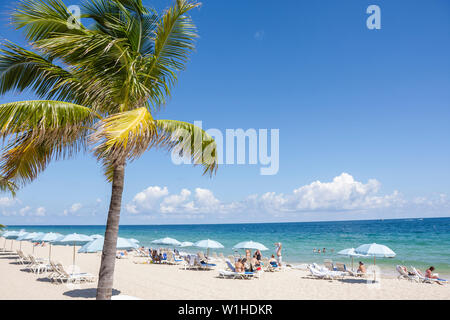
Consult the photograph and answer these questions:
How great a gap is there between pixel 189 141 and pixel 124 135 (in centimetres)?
210

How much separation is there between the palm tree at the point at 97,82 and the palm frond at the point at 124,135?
2cm

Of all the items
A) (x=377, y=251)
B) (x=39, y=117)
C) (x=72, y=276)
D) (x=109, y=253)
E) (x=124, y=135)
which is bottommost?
(x=72, y=276)

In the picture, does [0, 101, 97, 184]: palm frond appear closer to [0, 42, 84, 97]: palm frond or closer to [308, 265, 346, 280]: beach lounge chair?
[0, 42, 84, 97]: palm frond

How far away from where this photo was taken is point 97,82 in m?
5.35

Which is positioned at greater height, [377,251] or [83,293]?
[377,251]

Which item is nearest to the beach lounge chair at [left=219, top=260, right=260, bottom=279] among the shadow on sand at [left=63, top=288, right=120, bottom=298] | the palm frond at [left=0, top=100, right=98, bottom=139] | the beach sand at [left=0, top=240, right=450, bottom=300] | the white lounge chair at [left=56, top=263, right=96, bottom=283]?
the beach sand at [left=0, top=240, right=450, bottom=300]

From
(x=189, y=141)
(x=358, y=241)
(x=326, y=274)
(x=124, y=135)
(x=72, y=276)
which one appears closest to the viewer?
(x=124, y=135)

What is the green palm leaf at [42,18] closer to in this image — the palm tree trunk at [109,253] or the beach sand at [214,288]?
the palm tree trunk at [109,253]

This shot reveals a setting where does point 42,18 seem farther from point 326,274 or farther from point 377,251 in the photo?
point 377,251

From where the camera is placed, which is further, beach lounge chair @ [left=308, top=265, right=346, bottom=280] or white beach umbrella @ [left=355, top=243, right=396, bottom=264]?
beach lounge chair @ [left=308, top=265, right=346, bottom=280]

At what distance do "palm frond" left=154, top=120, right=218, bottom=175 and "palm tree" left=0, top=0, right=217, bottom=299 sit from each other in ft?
0.06

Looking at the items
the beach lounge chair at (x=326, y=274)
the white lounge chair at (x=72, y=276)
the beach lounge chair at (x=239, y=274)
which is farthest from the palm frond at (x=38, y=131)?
the beach lounge chair at (x=326, y=274)

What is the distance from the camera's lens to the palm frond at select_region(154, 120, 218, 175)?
236 inches

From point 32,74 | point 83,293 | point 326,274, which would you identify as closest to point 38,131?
point 32,74
